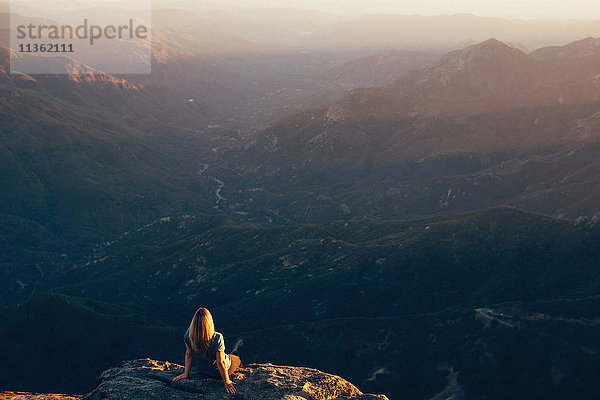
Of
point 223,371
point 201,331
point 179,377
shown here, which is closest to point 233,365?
point 223,371

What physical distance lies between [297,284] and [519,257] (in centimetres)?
4436

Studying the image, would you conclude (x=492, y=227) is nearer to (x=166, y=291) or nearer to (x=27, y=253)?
(x=166, y=291)

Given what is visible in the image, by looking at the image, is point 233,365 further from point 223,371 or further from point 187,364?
point 187,364

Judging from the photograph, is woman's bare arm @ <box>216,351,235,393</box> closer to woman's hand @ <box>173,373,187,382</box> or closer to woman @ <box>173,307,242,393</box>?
woman @ <box>173,307,242,393</box>

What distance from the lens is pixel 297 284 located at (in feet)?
340

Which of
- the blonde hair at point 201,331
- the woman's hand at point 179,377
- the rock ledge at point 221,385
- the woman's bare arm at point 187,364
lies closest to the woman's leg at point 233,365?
the rock ledge at point 221,385

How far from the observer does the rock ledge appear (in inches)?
946

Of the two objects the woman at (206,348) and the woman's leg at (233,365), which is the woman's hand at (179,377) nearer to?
the woman at (206,348)

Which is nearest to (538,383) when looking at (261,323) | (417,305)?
(417,305)

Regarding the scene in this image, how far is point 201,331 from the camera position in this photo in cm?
2228

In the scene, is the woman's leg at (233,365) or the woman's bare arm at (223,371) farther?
the woman's leg at (233,365)

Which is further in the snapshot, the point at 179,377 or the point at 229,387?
the point at 179,377

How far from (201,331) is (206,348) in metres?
1.06

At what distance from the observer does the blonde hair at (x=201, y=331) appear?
72.8ft
